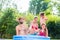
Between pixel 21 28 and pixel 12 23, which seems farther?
pixel 12 23

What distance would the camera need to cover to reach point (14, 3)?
3559mm

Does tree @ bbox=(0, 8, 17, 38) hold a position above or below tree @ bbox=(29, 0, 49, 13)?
below

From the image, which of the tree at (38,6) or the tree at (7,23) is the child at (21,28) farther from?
the tree at (38,6)

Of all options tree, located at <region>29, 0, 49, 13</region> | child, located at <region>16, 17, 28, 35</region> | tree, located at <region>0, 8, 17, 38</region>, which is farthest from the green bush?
child, located at <region>16, 17, 28, 35</region>

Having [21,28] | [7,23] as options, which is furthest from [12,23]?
[21,28]

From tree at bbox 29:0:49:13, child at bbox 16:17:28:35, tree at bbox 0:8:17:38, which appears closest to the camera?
child at bbox 16:17:28:35

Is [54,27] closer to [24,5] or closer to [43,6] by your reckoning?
[43,6]

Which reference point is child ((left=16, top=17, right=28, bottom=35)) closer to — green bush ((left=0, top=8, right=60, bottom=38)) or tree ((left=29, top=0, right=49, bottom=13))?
green bush ((left=0, top=8, right=60, bottom=38))

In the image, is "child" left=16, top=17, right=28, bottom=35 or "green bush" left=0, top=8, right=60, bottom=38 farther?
"green bush" left=0, top=8, right=60, bottom=38

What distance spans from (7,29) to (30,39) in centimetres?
105

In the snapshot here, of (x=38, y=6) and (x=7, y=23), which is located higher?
(x=38, y=6)

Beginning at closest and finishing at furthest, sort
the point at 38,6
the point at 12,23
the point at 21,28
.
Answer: the point at 21,28, the point at 12,23, the point at 38,6

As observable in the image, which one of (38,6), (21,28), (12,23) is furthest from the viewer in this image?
(38,6)

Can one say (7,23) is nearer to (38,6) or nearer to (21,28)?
(38,6)
